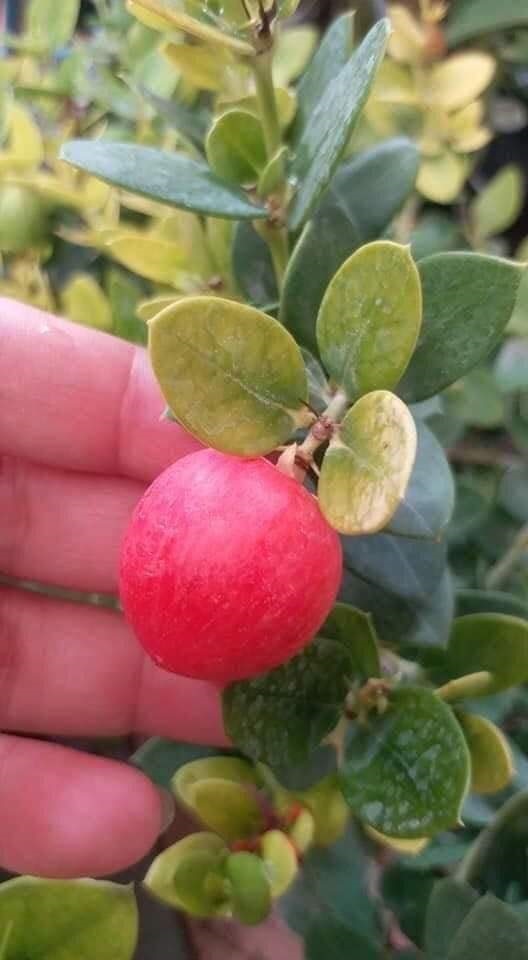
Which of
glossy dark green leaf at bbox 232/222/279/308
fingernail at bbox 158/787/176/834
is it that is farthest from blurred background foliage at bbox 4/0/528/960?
fingernail at bbox 158/787/176/834

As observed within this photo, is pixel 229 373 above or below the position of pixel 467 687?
above

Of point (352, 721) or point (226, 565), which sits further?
point (352, 721)

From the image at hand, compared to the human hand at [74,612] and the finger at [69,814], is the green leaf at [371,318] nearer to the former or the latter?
the human hand at [74,612]

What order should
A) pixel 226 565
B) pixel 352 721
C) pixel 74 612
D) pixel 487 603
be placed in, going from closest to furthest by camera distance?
pixel 226 565 → pixel 352 721 → pixel 487 603 → pixel 74 612

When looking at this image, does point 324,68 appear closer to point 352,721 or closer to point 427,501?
point 427,501

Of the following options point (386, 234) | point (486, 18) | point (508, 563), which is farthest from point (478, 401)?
point (486, 18)

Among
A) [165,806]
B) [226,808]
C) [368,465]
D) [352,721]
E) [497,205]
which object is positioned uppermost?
[368,465]

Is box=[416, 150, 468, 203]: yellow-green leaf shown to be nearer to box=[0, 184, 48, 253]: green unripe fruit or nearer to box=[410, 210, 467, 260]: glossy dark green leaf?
box=[410, 210, 467, 260]: glossy dark green leaf

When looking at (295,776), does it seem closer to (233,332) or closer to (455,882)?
(455,882)

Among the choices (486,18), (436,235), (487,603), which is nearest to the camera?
(487,603)

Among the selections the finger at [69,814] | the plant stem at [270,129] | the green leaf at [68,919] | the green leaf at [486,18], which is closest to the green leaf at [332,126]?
the plant stem at [270,129]
